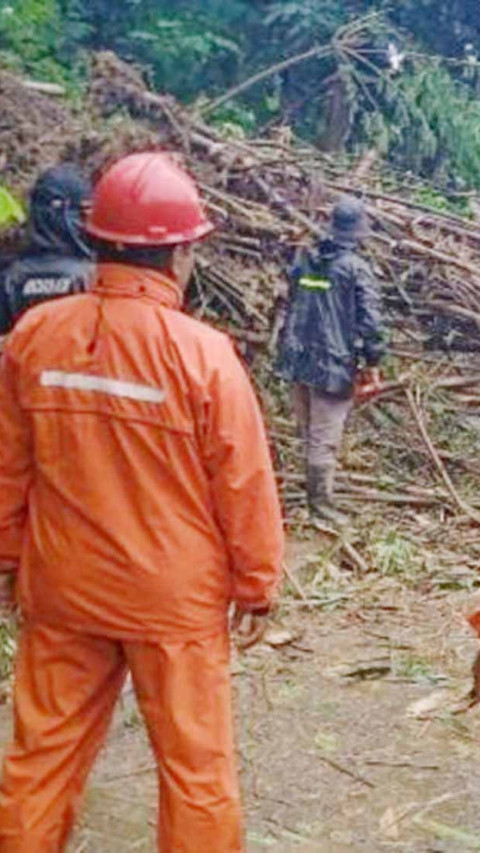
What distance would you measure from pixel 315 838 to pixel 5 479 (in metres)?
1.66

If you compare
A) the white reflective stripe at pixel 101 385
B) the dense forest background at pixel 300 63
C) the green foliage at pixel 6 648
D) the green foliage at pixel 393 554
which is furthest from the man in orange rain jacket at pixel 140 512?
the dense forest background at pixel 300 63

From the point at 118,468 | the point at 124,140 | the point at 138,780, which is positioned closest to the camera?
the point at 118,468

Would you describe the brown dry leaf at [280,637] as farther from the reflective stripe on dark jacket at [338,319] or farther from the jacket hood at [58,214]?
the jacket hood at [58,214]

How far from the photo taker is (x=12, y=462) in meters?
3.65

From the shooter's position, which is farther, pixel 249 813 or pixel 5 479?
pixel 249 813

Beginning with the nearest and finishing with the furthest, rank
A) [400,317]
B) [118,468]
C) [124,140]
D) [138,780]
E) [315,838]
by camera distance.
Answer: [118,468], [315,838], [138,780], [124,140], [400,317]

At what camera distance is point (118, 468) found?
3.50m

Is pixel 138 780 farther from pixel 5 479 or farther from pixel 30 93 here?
pixel 30 93

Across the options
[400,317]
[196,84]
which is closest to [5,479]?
[400,317]

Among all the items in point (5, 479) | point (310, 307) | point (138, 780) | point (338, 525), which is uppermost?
point (5, 479)

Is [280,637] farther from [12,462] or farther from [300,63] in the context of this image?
[300,63]

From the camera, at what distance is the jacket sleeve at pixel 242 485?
344cm

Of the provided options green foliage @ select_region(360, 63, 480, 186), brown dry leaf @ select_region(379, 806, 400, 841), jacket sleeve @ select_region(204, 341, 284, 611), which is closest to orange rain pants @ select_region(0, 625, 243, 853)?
jacket sleeve @ select_region(204, 341, 284, 611)

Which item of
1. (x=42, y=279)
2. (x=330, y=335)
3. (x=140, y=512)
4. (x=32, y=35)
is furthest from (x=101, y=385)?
(x=32, y=35)
